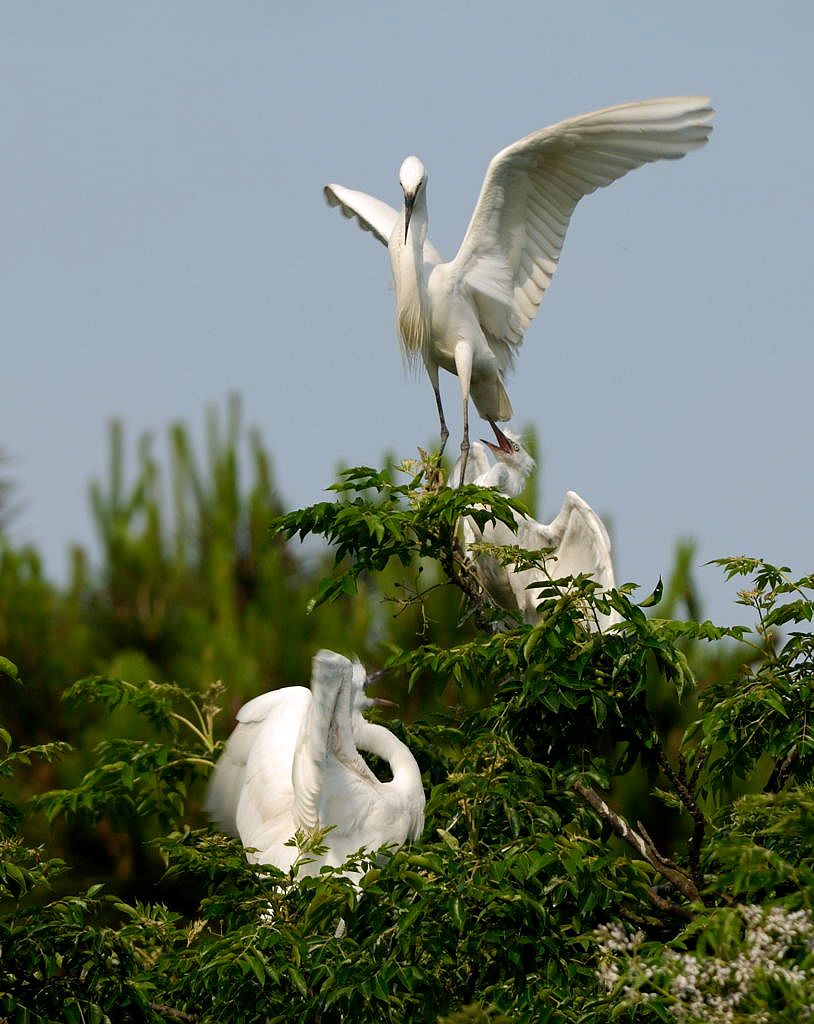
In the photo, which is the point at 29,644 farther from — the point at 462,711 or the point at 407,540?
the point at 407,540

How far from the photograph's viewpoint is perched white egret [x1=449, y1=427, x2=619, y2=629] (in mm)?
5223

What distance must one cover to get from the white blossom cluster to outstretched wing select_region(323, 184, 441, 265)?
13.8ft

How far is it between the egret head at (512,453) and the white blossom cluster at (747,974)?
3.33 m

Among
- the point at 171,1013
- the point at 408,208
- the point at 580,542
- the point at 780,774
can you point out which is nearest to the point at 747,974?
the point at 780,774

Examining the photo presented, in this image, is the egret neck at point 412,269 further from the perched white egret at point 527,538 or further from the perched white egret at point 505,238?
the perched white egret at point 527,538

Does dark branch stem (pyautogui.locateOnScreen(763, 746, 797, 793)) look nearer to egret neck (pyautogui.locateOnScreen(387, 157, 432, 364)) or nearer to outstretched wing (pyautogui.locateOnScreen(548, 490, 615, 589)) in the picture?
outstretched wing (pyautogui.locateOnScreen(548, 490, 615, 589))

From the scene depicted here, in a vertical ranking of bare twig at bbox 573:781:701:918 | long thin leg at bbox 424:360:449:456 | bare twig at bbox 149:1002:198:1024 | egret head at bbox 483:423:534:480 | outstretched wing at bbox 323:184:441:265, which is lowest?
bare twig at bbox 149:1002:198:1024

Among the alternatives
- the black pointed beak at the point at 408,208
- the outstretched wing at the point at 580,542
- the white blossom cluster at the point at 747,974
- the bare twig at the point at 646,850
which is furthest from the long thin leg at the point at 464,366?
the white blossom cluster at the point at 747,974

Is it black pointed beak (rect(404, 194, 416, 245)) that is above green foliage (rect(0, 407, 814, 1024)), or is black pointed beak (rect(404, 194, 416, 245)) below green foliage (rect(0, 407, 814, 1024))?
above

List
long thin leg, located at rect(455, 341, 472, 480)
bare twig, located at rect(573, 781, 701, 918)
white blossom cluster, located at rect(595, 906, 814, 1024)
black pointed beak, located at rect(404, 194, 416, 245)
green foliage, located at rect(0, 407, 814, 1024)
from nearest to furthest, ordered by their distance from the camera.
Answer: white blossom cluster, located at rect(595, 906, 814, 1024) < green foliage, located at rect(0, 407, 814, 1024) < bare twig, located at rect(573, 781, 701, 918) < black pointed beak, located at rect(404, 194, 416, 245) < long thin leg, located at rect(455, 341, 472, 480)

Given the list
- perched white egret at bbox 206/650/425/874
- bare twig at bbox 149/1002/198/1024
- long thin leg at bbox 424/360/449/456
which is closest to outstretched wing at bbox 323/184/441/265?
long thin leg at bbox 424/360/449/456

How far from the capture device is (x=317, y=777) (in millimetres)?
4297

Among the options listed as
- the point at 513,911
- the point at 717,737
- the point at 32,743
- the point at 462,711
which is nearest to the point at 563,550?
the point at 462,711

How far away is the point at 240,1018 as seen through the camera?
3.32m
